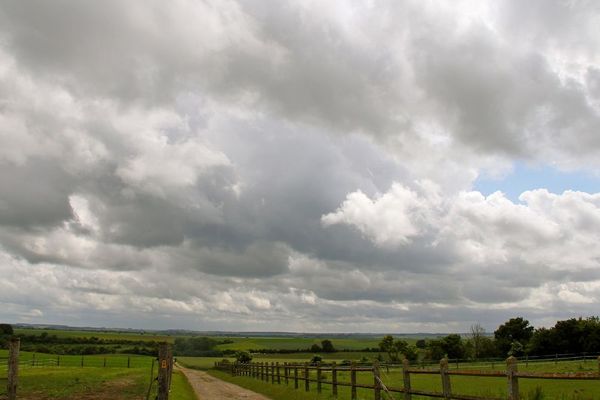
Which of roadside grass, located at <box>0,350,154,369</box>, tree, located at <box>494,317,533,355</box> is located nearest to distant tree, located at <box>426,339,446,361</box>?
tree, located at <box>494,317,533,355</box>

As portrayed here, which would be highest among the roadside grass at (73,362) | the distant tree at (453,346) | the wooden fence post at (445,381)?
the wooden fence post at (445,381)

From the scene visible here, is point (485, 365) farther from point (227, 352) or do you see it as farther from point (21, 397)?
point (227, 352)

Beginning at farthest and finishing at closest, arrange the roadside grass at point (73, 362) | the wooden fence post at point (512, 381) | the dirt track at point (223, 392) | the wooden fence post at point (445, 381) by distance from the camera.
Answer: the roadside grass at point (73, 362), the dirt track at point (223, 392), the wooden fence post at point (445, 381), the wooden fence post at point (512, 381)

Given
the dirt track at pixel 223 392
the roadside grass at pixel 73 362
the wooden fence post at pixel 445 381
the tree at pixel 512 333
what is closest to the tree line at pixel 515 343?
the tree at pixel 512 333

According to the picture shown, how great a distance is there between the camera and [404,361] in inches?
595

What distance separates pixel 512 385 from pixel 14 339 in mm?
10122

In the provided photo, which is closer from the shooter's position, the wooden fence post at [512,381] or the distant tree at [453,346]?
the wooden fence post at [512,381]

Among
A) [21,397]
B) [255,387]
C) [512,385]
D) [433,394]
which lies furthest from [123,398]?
[512,385]

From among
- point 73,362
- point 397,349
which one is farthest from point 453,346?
point 73,362

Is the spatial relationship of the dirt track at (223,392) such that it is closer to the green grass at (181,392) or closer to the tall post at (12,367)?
the green grass at (181,392)

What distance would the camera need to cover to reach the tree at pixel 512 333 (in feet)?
330

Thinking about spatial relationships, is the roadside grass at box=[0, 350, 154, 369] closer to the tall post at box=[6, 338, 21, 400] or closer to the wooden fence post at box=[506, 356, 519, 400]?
the tall post at box=[6, 338, 21, 400]

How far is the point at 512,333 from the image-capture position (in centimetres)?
10275

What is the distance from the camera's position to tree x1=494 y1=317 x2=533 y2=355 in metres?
100
